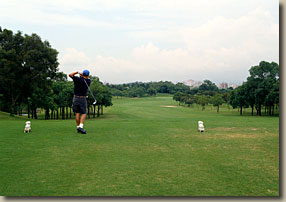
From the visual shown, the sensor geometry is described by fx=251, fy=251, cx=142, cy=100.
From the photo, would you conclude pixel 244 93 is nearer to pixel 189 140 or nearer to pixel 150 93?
pixel 189 140

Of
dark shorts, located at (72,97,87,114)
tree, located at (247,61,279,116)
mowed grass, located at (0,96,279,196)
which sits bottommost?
mowed grass, located at (0,96,279,196)

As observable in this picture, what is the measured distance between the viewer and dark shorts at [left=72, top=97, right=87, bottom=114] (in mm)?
10323

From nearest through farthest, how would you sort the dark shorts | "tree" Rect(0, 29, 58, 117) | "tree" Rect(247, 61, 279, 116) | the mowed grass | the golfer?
the mowed grass < the golfer < the dark shorts < "tree" Rect(0, 29, 58, 117) < "tree" Rect(247, 61, 279, 116)

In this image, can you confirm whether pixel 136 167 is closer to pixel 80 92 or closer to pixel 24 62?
pixel 80 92

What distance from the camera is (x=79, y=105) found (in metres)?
10.4

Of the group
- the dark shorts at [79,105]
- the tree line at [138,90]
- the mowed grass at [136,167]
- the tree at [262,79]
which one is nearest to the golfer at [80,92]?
the dark shorts at [79,105]

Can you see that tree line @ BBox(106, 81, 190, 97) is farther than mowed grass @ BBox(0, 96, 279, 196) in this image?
Yes

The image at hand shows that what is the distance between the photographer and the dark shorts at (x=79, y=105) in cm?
1032

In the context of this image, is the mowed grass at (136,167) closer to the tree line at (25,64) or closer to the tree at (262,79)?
the tree line at (25,64)

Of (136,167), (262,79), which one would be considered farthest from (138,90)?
(136,167)

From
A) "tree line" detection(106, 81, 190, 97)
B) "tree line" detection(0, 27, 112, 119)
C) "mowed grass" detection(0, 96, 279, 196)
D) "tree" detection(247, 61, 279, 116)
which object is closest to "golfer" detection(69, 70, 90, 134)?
"mowed grass" detection(0, 96, 279, 196)

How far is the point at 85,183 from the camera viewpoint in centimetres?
508

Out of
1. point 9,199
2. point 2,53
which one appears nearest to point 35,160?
point 9,199

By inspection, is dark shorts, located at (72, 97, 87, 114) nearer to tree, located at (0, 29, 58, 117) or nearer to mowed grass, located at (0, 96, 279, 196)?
mowed grass, located at (0, 96, 279, 196)
